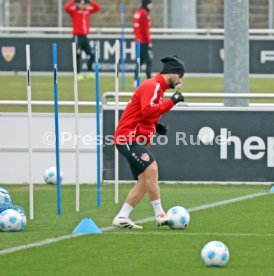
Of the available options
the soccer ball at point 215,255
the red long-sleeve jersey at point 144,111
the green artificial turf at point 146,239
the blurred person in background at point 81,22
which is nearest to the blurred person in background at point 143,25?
the blurred person in background at point 81,22

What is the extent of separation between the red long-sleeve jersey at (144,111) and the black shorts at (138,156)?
0.08m

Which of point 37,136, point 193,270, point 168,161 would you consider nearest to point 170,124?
point 168,161

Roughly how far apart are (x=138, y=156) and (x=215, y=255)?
9.00 ft

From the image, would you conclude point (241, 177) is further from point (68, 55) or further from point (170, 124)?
point (68, 55)

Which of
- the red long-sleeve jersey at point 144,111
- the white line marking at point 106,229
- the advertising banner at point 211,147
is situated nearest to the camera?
the white line marking at point 106,229

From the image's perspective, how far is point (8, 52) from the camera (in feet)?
121

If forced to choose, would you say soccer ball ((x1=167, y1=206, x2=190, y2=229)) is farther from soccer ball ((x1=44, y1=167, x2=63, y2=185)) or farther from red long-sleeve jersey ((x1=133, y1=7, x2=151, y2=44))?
red long-sleeve jersey ((x1=133, y1=7, x2=151, y2=44))

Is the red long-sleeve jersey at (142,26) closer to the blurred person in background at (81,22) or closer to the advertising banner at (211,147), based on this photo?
the blurred person in background at (81,22)

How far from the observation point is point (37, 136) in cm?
2056

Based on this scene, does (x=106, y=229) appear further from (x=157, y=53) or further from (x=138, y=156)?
(x=157, y=53)

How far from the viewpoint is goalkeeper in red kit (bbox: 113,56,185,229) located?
14578 millimetres

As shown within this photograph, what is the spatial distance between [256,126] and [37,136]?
339 cm

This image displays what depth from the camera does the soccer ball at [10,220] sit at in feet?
47.7

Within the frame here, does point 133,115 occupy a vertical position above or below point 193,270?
above
